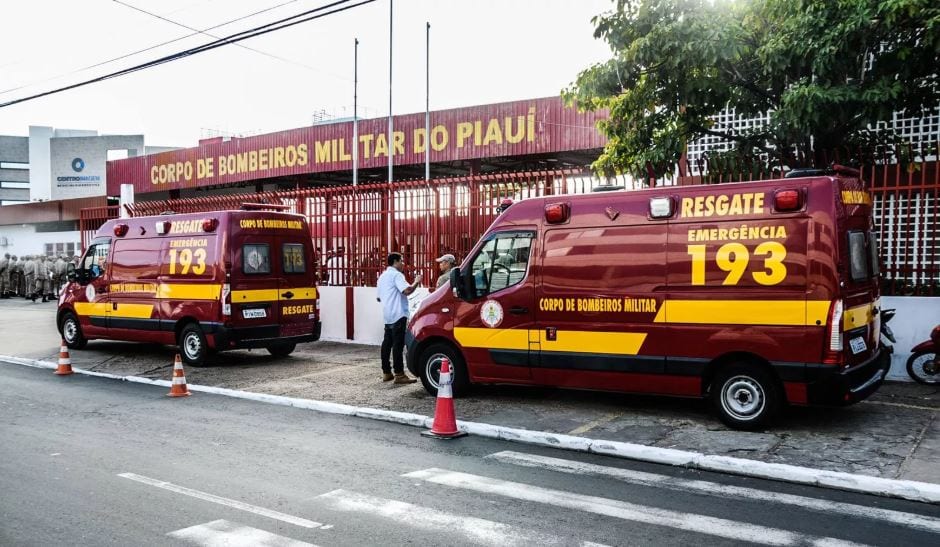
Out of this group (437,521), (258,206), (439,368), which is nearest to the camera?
(437,521)

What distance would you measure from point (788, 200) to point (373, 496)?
445 cm

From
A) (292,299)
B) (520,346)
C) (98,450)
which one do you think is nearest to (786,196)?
(520,346)

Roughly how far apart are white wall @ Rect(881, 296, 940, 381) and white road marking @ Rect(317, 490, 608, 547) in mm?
7229

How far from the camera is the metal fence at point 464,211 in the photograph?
9.91 m

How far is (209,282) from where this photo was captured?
12.1 meters

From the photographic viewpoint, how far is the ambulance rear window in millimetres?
7176

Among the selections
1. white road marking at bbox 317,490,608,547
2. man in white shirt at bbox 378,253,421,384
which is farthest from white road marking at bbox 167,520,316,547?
man in white shirt at bbox 378,253,421,384

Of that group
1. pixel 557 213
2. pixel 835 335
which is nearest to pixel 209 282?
pixel 557 213

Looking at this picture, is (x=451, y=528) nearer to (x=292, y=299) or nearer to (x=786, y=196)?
(x=786, y=196)

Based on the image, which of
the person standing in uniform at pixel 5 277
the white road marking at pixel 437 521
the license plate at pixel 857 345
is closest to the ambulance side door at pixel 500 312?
the license plate at pixel 857 345

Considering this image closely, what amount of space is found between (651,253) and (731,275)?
0.83m

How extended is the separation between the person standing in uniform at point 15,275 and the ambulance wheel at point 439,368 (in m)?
29.3

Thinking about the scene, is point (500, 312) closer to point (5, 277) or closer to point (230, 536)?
point (230, 536)

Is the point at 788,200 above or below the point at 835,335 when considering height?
above
